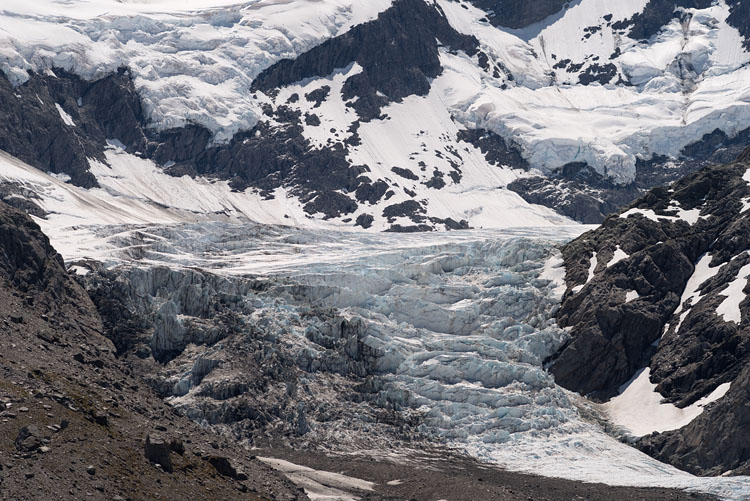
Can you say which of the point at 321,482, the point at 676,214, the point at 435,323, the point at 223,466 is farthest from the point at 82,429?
the point at 676,214

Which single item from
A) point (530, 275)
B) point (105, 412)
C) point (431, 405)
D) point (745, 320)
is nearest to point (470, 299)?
point (530, 275)

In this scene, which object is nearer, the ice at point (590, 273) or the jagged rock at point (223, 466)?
the jagged rock at point (223, 466)

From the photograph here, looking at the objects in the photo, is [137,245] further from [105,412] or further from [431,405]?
[105,412]

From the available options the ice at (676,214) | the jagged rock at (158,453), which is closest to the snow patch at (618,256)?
the ice at (676,214)

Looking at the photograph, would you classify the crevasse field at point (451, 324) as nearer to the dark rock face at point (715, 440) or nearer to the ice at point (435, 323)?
the ice at point (435, 323)

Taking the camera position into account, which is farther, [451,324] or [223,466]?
[451,324]

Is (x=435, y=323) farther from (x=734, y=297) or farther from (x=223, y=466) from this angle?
(x=223, y=466)
